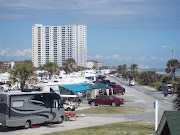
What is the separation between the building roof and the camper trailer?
13458 mm

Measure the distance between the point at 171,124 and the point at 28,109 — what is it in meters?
14.8

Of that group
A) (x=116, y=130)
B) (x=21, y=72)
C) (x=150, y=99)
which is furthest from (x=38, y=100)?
(x=150, y=99)

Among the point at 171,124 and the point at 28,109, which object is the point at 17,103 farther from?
the point at 171,124

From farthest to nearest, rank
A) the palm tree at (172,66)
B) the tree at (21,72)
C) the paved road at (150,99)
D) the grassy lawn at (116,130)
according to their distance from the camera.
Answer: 1. the palm tree at (172,66)
2. the paved road at (150,99)
3. the tree at (21,72)
4. the grassy lawn at (116,130)

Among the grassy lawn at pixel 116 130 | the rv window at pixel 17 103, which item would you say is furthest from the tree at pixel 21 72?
the grassy lawn at pixel 116 130

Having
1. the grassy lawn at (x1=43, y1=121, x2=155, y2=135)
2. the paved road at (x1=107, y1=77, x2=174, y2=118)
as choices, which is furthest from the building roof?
the paved road at (x1=107, y1=77, x2=174, y2=118)

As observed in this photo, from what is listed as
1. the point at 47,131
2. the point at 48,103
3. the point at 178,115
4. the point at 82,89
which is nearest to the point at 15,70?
the point at 82,89

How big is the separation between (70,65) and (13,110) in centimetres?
8794

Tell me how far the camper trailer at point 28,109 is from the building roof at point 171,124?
530 inches

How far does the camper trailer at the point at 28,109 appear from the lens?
17969mm

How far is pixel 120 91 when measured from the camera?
4997cm

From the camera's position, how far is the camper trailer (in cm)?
1797

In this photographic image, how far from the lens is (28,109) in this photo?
19.2 m

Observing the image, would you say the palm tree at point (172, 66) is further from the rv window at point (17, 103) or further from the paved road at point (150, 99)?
the rv window at point (17, 103)
